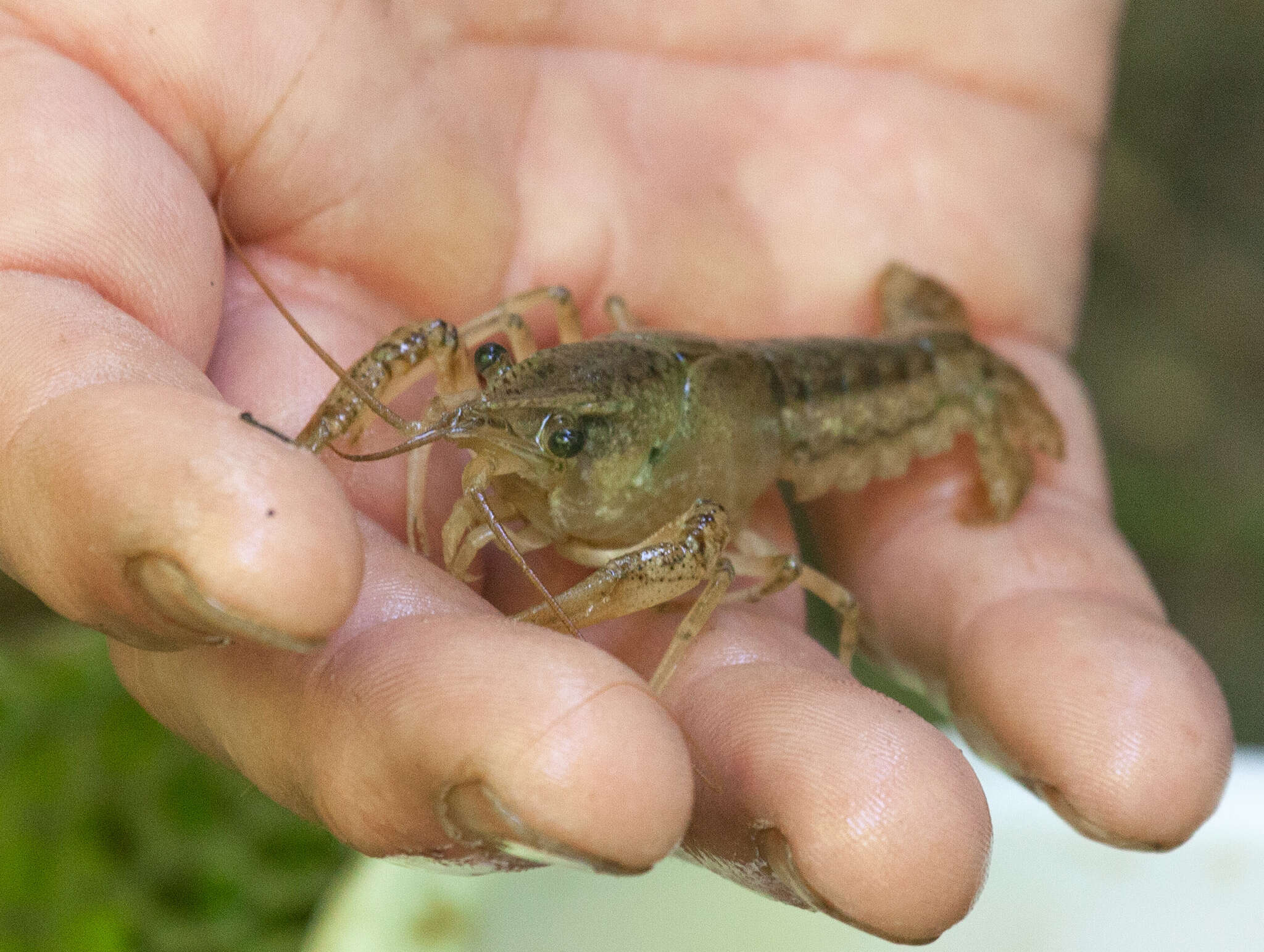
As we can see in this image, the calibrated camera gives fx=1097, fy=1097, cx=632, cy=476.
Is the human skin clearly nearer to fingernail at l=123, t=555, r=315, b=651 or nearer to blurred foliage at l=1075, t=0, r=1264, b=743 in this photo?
fingernail at l=123, t=555, r=315, b=651

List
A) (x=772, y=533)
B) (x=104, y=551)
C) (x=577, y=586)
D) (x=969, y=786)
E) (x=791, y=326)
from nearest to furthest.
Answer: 1. (x=104, y=551)
2. (x=969, y=786)
3. (x=577, y=586)
4. (x=772, y=533)
5. (x=791, y=326)

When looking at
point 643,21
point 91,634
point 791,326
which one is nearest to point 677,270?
point 791,326

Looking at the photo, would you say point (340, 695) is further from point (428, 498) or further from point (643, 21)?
point (643, 21)

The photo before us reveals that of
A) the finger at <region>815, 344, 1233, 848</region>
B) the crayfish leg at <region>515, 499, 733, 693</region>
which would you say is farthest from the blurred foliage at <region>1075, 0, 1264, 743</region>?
the crayfish leg at <region>515, 499, 733, 693</region>

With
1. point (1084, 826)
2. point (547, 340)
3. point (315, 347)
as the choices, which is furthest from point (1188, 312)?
point (315, 347)

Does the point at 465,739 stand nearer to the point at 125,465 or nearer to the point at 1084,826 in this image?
the point at 125,465
